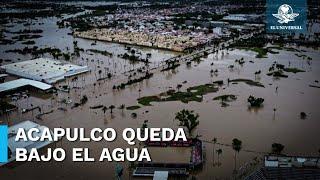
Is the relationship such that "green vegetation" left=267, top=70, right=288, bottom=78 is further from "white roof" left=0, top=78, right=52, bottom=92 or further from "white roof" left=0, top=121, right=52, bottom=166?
"white roof" left=0, top=121, right=52, bottom=166

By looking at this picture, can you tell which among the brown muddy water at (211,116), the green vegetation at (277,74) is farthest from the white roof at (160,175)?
the green vegetation at (277,74)

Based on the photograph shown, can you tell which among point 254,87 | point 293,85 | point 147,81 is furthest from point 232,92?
point 147,81

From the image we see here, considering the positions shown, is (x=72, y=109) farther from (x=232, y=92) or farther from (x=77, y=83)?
(x=232, y=92)

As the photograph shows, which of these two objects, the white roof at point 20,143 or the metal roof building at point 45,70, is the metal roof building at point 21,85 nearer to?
the metal roof building at point 45,70

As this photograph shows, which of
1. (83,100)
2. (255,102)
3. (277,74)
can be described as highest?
(277,74)

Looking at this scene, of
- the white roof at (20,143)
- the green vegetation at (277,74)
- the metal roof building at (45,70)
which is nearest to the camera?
the white roof at (20,143)

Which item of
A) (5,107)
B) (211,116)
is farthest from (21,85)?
(211,116)

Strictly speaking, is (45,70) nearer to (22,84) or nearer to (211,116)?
(22,84)
